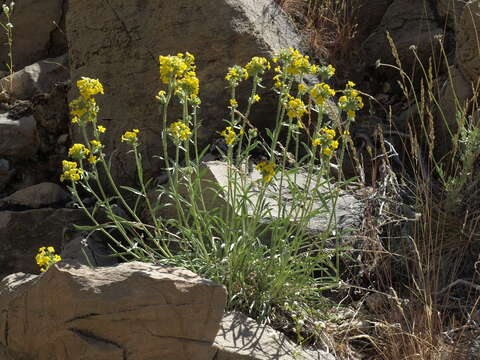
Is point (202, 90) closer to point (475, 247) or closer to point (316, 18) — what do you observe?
point (316, 18)

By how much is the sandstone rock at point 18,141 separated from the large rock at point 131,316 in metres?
2.43

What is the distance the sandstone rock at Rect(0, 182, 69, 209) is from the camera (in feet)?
14.7

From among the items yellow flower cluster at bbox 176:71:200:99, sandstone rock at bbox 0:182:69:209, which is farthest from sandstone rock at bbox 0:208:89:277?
yellow flower cluster at bbox 176:71:200:99

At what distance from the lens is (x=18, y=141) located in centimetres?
494

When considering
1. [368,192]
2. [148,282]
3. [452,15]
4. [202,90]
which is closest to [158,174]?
[202,90]

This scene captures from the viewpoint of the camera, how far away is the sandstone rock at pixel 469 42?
161 inches

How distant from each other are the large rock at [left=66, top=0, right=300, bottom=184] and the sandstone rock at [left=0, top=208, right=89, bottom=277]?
47 cm

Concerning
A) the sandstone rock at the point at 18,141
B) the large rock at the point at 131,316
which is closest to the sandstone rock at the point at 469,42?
the large rock at the point at 131,316

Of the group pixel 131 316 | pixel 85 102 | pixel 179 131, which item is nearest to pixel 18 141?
pixel 85 102

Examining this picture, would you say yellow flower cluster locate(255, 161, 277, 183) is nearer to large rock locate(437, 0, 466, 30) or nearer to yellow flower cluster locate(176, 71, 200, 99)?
yellow flower cluster locate(176, 71, 200, 99)

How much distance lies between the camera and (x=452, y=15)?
4.78 metres

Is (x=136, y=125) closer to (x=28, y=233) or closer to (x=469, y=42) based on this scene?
(x=28, y=233)

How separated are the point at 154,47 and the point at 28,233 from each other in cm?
135

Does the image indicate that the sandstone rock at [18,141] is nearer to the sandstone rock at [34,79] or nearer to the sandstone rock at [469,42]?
the sandstone rock at [34,79]
